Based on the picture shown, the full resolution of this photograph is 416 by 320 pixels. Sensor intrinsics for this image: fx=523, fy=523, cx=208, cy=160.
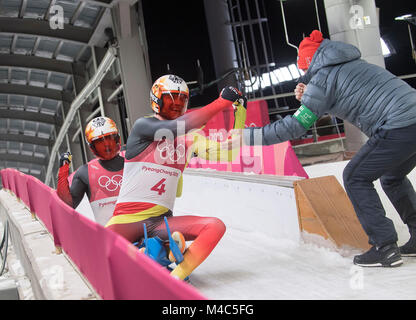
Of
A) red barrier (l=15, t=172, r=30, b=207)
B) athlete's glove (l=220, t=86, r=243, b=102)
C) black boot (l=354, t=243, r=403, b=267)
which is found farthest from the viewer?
red barrier (l=15, t=172, r=30, b=207)

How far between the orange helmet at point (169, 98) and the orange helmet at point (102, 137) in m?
0.70

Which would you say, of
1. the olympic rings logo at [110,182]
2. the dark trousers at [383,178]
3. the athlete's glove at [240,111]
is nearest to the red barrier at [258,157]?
the athlete's glove at [240,111]

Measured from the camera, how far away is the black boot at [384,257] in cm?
325

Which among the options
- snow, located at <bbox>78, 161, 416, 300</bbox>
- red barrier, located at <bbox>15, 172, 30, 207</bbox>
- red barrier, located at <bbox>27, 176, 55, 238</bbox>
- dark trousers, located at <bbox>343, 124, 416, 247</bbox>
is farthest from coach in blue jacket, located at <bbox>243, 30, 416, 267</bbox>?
red barrier, located at <bbox>15, 172, 30, 207</bbox>

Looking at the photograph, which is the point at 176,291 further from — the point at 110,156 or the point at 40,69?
the point at 40,69

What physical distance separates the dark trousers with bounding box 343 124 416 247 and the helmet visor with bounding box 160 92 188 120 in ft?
3.73

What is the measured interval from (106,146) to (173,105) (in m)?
0.87

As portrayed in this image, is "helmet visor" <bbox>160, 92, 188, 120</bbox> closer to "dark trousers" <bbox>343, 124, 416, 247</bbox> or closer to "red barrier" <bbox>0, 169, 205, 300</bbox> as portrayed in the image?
"red barrier" <bbox>0, 169, 205, 300</bbox>

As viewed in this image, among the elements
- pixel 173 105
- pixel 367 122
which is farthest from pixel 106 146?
pixel 367 122

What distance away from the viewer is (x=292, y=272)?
11.4ft

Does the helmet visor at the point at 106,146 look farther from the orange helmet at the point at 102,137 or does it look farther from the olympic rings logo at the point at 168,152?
the olympic rings logo at the point at 168,152

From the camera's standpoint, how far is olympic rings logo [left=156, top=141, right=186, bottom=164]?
3.29 metres

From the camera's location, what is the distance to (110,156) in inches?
156
